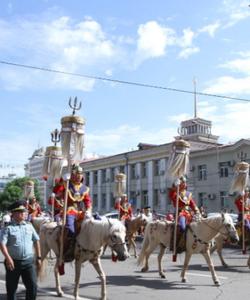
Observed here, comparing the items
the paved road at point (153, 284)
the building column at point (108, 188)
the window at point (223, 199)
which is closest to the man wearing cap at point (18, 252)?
the paved road at point (153, 284)

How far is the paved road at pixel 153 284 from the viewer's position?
982 centimetres

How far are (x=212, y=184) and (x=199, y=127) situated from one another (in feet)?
112

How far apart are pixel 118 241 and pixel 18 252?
2.15m

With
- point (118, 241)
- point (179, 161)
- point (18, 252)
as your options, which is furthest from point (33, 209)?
point (18, 252)

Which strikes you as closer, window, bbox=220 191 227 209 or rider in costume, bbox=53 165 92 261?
rider in costume, bbox=53 165 92 261

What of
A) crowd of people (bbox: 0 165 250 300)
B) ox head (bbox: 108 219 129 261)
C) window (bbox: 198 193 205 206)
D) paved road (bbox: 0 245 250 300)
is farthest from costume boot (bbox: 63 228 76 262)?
window (bbox: 198 193 205 206)

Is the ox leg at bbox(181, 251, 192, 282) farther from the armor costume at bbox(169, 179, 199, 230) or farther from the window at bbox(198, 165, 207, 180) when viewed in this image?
the window at bbox(198, 165, 207, 180)

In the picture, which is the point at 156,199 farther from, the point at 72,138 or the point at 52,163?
the point at 72,138

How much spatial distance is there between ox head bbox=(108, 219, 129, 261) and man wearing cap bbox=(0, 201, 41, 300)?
1825 mm

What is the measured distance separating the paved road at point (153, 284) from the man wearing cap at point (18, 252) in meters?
2.37

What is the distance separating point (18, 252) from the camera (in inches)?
284

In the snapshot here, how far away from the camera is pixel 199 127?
80000 mm

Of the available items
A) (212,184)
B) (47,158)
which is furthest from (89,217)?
(212,184)

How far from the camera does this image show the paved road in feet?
32.2
